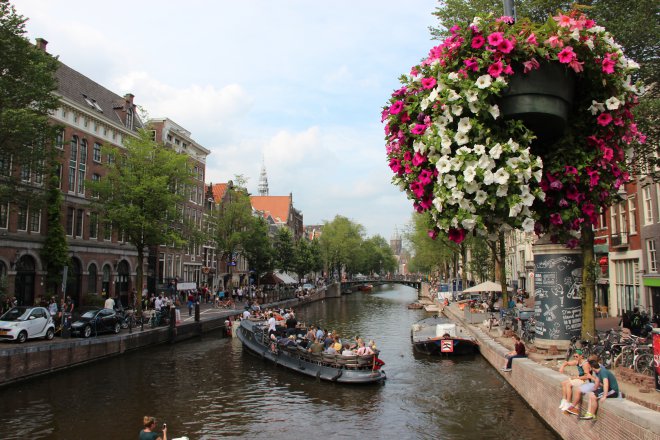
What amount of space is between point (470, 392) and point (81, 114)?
36407 millimetres

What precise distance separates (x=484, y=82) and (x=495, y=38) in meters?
0.42

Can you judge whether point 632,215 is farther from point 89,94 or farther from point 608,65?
point 89,94

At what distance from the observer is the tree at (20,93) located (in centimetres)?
2208

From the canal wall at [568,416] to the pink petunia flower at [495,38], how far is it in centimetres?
651

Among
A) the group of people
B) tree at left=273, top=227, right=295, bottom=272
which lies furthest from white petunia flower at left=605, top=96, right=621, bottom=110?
tree at left=273, top=227, right=295, bottom=272

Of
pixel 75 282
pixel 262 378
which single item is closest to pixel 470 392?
pixel 262 378

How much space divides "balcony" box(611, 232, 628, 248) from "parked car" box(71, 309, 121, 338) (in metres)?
29.9

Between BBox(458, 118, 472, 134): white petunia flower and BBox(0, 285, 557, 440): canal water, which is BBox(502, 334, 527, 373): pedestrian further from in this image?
BBox(458, 118, 472, 134): white petunia flower

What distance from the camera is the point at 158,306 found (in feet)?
119

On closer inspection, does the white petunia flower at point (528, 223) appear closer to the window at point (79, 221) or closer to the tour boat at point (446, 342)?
the tour boat at point (446, 342)

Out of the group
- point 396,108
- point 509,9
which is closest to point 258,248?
point 509,9

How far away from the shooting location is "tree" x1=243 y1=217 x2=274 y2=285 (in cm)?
6003

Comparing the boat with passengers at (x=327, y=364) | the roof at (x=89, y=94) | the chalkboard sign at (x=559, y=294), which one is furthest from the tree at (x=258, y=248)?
the chalkboard sign at (x=559, y=294)

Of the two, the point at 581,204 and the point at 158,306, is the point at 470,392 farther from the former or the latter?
the point at 158,306
